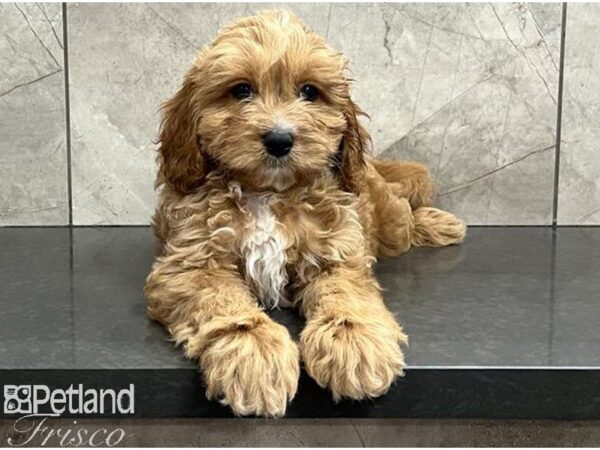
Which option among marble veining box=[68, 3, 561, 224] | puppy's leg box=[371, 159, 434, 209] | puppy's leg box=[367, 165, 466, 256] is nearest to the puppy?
puppy's leg box=[367, 165, 466, 256]

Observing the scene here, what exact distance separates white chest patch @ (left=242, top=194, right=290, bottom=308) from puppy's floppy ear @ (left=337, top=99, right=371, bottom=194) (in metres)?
0.16

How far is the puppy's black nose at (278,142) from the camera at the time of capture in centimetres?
141

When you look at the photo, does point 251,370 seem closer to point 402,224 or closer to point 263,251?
point 263,251

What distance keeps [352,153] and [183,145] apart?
0.30m

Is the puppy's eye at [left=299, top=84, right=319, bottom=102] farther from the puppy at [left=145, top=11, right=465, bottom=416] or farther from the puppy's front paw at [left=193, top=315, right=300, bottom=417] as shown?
the puppy's front paw at [left=193, top=315, right=300, bottom=417]

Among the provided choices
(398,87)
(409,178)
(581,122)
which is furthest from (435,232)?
(581,122)

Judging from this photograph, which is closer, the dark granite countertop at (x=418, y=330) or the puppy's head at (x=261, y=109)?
the dark granite countertop at (x=418, y=330)

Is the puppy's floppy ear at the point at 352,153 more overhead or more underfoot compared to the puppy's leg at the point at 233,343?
more overhead

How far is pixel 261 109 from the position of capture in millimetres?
1440

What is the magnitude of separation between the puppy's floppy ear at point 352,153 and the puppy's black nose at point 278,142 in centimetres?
18

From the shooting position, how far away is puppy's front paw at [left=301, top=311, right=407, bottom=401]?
1.26 m

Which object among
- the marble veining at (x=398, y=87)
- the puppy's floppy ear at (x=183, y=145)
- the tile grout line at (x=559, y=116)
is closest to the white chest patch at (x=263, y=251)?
the puppy's floppy ear at (x=183, y=145)

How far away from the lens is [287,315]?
5.09ft

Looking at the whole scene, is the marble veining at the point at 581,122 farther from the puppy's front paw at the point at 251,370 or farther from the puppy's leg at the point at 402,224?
the puppy's front paw at the point at 251,370
